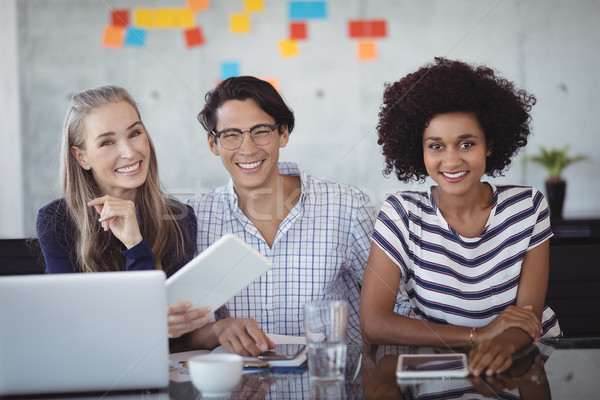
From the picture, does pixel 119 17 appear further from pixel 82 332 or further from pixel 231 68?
pixel 82 332

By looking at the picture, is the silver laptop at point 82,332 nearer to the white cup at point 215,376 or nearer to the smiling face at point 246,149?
the white cup at point 215,376

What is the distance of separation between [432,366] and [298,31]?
11.4ft

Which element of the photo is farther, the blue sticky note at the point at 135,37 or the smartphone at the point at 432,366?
the blue sticky note at the point at 135,37

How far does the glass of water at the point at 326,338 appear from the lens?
118cm

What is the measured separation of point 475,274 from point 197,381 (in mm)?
894

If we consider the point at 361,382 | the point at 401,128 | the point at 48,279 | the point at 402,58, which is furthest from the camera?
the point at 402,58

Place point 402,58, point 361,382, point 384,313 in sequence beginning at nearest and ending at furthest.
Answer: point 361,382 < point 384,313 < point 402,58

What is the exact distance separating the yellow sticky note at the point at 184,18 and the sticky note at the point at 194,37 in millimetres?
38

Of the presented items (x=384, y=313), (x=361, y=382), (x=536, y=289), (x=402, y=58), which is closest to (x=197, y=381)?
(x=361, y=382)

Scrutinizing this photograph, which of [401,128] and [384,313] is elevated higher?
[401,128]

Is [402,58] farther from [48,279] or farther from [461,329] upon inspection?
[48,279]

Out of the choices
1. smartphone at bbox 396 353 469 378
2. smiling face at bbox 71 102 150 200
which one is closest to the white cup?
smartphone at bbox 396 353 469 378

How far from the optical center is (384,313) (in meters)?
1.64

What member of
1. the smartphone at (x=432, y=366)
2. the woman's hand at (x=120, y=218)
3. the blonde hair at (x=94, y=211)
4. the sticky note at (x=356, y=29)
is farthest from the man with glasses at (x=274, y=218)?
the sticky note at (x=356, y=29)
